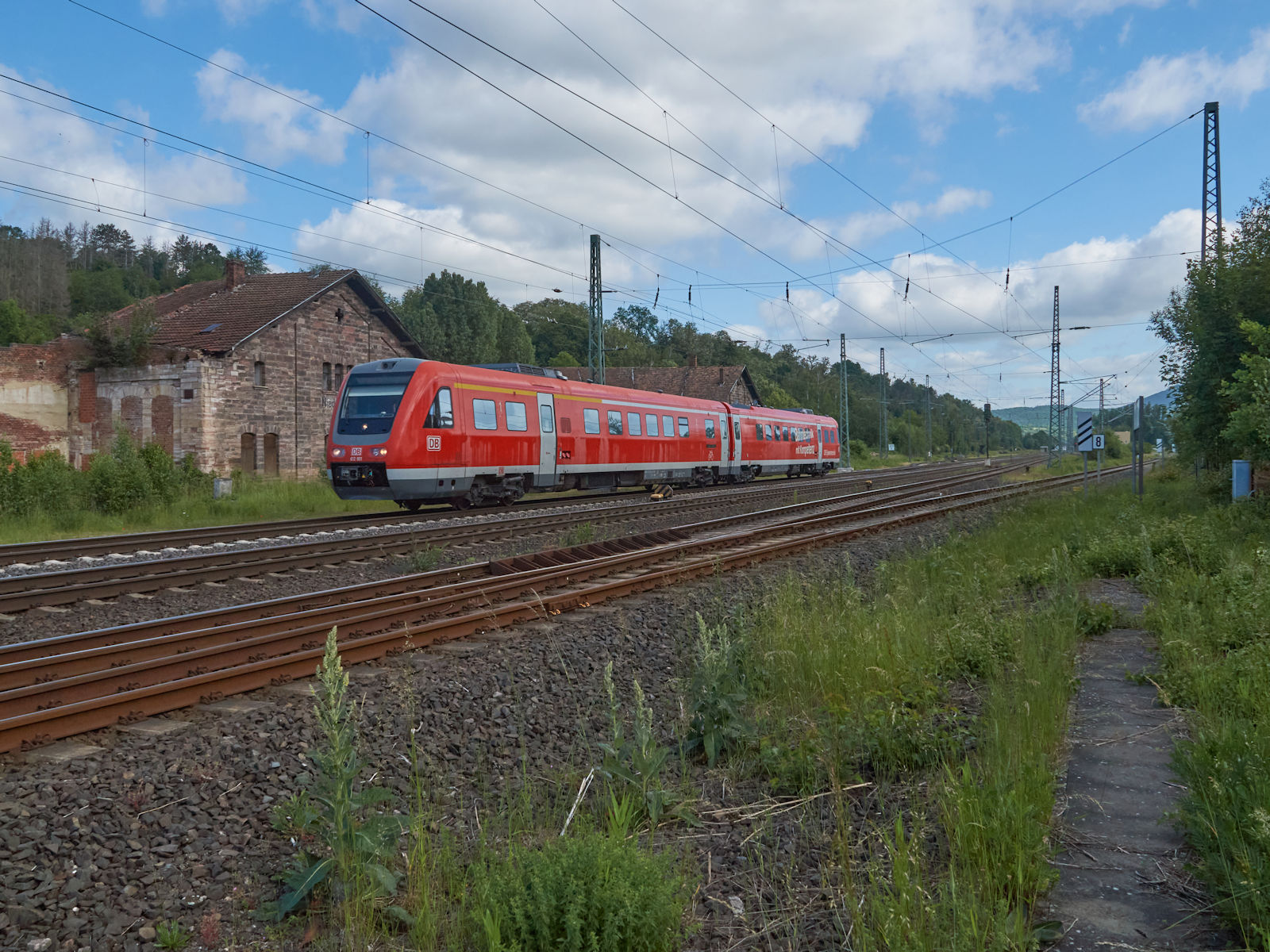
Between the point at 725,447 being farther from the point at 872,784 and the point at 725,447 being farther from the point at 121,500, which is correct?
the point at 872,784

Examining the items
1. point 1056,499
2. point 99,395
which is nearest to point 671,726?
point 1056,499

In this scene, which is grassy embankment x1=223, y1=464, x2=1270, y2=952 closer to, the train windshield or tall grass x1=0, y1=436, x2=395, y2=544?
the train windshield

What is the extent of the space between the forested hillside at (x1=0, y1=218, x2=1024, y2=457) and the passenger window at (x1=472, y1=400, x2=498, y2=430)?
4177 cm

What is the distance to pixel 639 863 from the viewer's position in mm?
3277

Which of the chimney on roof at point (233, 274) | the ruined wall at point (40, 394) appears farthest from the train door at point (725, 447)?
the ruined wall at point (40, 394)

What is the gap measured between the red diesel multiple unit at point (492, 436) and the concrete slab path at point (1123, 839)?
13.2 m

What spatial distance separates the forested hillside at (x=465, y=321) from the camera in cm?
7000

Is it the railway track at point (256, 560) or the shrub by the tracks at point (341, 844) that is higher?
the railway track at point (256, 560)

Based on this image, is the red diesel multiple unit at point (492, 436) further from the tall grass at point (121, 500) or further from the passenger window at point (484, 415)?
the tall grass at point (121, 500)

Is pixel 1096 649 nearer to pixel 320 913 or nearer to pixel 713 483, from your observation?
pixel 320 913

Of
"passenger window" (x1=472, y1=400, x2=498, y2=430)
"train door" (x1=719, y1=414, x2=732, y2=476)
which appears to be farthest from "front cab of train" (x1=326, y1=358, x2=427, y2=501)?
"train door" (x1=719, y1=414, x2=732, y2=476)

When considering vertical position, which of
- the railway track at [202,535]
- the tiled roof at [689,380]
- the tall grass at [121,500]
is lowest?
the railway track at [202,535]

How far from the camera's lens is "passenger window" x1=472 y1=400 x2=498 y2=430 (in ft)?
59.9

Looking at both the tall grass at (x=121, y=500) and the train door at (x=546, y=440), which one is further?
the train door at (x=546, y=440)
